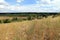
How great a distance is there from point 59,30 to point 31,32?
75 centimetres

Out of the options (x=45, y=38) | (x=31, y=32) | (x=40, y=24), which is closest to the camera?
(x=45, y=38)

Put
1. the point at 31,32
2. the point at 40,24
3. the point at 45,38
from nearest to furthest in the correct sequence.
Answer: the point at 45,38 → the point at 31,32 → the point at 40,24

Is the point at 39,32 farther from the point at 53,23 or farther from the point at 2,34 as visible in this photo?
the point at 2,34

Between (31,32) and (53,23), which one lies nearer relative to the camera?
(31,32)

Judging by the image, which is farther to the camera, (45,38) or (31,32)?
(31,32)

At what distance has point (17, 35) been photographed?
5.61m

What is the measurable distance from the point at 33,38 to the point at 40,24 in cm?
85

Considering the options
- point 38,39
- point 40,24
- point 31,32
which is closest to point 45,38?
point 38,39

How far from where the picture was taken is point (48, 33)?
17.2 feet

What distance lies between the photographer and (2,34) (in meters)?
6.07

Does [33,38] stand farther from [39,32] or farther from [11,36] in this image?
[11,36]

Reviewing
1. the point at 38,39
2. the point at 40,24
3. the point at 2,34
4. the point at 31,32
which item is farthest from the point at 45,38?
the point at 2,34

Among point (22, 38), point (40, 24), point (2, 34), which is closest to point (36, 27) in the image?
point (40, 24)

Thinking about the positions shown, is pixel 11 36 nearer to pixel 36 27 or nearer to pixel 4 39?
pixel 4 39
